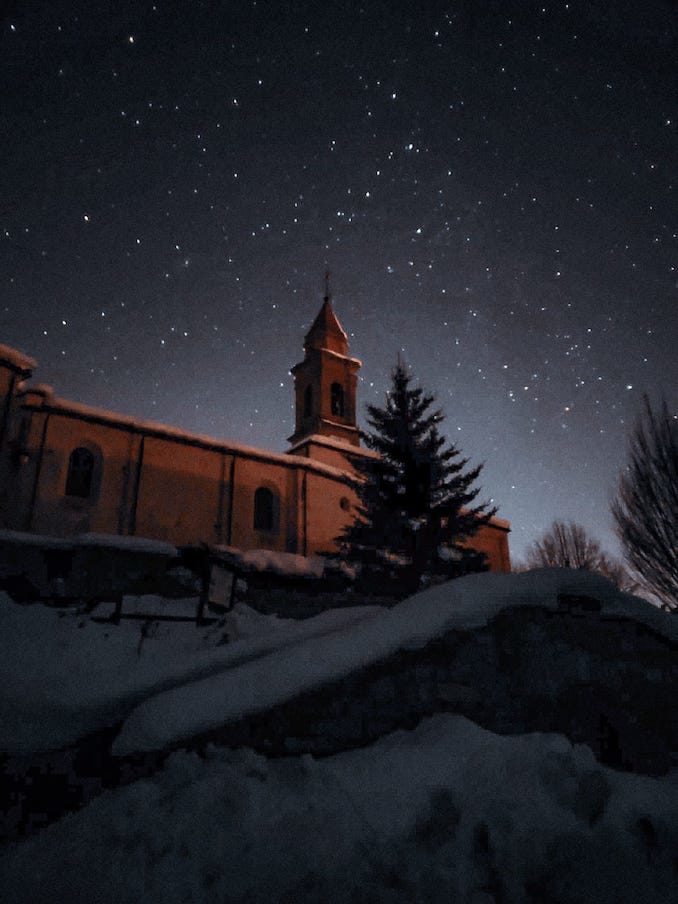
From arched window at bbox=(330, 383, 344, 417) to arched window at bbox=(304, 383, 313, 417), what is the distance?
122 centimetres

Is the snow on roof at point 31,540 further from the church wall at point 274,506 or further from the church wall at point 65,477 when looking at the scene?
the church wall at point 274,506

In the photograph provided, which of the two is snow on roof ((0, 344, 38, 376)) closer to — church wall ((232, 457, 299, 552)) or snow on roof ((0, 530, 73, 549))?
snow on roof ((0, 530, 73, 549))

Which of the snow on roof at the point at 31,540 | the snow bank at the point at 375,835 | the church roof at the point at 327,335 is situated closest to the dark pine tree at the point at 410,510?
the snow on roof at the point at 31,540

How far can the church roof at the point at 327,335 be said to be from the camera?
32.7 m

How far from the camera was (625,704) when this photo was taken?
5211 mm

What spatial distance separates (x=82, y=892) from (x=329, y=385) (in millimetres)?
28797

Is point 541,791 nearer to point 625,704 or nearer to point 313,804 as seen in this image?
point 313,804

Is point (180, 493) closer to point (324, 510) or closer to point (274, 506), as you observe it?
point (274, 506)

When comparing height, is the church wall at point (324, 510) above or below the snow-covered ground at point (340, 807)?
above

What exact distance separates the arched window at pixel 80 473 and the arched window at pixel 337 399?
48.9 ft

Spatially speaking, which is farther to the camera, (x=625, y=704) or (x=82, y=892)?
(x=625, y=704)

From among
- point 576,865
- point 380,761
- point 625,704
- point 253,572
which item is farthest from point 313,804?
point 253,572

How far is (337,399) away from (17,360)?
56.6 feet

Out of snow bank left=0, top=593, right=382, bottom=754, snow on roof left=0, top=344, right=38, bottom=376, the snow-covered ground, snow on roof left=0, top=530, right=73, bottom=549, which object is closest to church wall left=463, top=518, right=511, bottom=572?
snow bank left=0, top=593, right=382, bottom=754
